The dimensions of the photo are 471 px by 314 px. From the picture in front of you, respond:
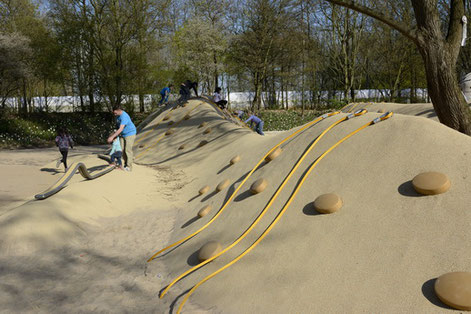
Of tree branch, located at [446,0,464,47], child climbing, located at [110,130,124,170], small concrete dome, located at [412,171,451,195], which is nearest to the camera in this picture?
small concrete dome, located at [412,171,451,195]

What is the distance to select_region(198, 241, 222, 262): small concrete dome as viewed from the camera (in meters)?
3.31

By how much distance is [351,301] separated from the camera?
229cm

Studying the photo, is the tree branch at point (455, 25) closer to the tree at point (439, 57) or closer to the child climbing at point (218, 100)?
the tree at point (439, 57)

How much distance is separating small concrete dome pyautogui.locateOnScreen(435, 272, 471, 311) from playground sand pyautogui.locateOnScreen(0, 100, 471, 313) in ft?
0.24

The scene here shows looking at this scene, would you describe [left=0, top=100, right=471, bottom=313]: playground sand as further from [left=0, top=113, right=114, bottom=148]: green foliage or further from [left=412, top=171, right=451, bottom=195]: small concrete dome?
[left=0, top=113, right=114, bottom=148]: green foliage

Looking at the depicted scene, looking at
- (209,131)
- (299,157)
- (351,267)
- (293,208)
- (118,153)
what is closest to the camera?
(351,267)

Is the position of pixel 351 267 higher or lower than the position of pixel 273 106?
lower

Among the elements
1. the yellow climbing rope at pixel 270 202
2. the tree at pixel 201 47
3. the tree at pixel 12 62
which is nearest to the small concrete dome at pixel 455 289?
the yellow climbing rope at pixel 270 202

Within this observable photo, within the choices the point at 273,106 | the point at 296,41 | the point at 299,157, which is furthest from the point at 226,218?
the point at 273,106

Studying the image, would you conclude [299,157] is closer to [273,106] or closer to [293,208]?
[293,208]

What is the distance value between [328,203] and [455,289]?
128 cm

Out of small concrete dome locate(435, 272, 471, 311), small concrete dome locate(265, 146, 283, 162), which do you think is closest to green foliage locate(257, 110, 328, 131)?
small concrete dome locate(265, 146, 283, 162)

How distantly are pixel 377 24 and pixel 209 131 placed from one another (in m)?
18.1

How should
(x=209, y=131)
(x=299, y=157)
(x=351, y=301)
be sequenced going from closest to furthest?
(x=351, y=301)
(x=299, y=157)
(x=209, y=131)
